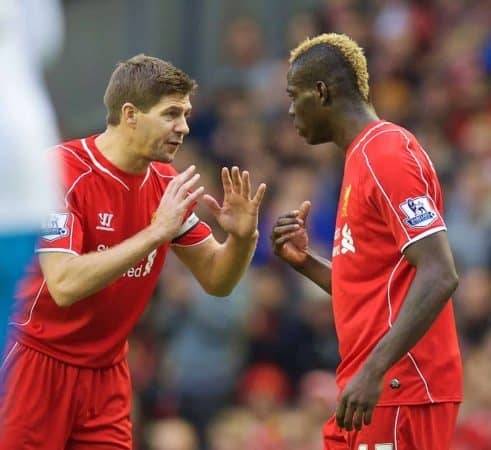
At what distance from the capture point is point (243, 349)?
1088 centimetres

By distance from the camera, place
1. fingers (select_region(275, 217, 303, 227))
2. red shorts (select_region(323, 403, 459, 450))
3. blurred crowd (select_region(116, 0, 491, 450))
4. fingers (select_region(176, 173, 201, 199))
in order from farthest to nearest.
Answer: blurred crowd (select_region(116, 0, 491, 450)), fingers (select_region(275, 217, 303, 227)), fingers (select_region(176, 173, 201, 199)), red shorts (select_region(323, 403, 459, 450))

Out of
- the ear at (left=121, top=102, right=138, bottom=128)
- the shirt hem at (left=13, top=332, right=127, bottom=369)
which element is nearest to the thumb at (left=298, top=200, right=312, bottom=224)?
the ear at (left=121, top=102, right=138, bottom=128)

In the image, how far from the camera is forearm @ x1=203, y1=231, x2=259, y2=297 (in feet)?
20.5

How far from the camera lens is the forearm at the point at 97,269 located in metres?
5.56

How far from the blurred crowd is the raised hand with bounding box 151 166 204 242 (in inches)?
150

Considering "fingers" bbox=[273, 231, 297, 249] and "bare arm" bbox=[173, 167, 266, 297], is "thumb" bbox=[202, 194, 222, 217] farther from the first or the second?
"fingers" bbox=[273, 231, 297, 249]

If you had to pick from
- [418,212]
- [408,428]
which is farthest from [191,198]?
[408,428]

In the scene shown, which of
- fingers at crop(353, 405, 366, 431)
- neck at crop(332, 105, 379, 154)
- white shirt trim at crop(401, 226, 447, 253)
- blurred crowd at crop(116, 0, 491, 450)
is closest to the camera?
fingers at crop(353, 405, 366, 431)

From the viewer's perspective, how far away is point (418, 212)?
5121 millimetres

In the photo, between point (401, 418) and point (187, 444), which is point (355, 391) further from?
point (187, 444)

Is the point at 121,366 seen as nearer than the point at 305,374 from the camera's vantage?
Yes

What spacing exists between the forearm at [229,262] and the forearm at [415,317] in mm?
1349

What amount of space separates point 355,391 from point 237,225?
4.62ft

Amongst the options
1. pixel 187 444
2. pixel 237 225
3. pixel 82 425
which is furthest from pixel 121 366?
pixel 187 444
